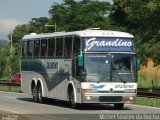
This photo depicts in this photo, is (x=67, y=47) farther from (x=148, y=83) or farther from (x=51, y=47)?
(x=148, y=83)

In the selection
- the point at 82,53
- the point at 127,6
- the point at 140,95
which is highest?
the point at 127,6

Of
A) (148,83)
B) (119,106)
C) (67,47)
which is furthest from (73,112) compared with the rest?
(148,83)

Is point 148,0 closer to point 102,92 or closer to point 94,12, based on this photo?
point 102,92

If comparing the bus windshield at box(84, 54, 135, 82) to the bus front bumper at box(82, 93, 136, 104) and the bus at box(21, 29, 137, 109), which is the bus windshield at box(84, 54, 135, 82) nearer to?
the bus at box(21, 29, 137, 109)

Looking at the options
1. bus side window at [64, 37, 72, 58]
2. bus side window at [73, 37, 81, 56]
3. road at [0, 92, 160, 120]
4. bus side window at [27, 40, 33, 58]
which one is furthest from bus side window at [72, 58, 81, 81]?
bus side window at [27, 40, 33, 58]

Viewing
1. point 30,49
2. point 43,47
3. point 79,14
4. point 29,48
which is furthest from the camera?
point 79,14

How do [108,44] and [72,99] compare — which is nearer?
[108,44]

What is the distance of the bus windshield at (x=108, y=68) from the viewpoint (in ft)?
73.2

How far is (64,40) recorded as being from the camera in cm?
2477

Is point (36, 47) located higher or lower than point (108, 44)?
higher

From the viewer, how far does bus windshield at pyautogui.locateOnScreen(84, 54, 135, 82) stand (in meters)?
22.3

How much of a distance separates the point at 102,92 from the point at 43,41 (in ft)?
20.2

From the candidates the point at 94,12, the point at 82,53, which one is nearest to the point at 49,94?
the point at 82,53

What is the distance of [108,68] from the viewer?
2238cm
